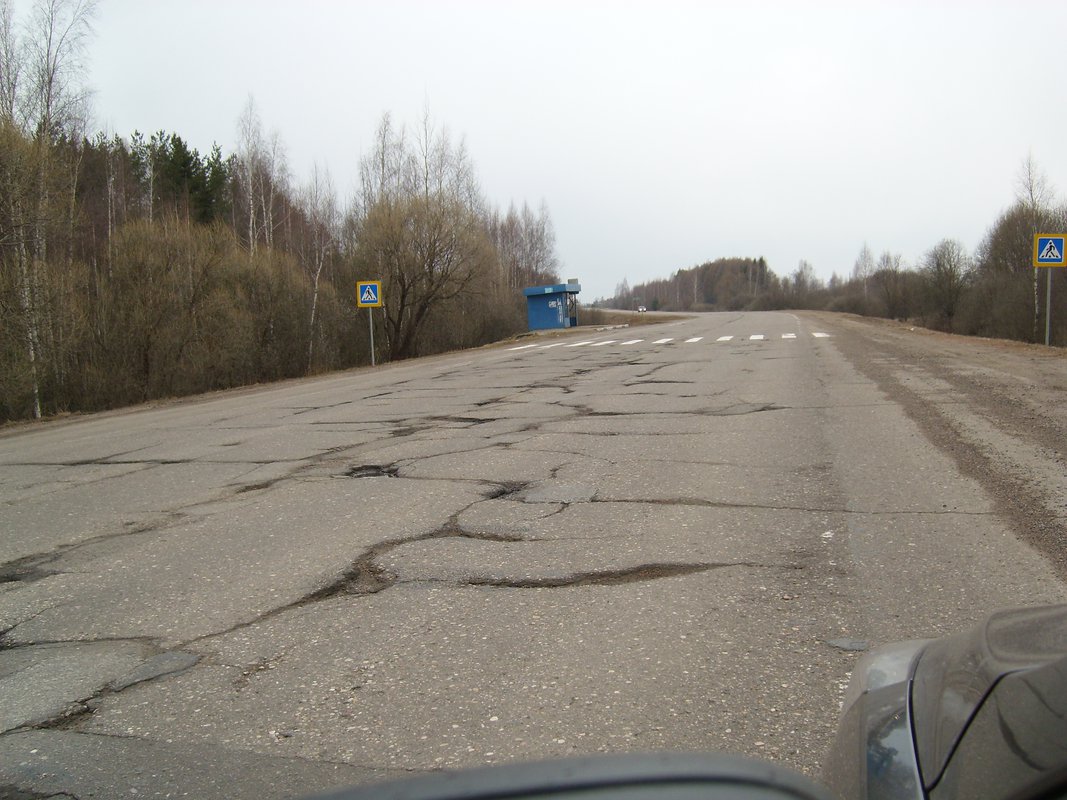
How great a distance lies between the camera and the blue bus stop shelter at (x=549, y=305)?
1925 inches

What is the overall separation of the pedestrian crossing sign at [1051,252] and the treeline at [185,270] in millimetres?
23500

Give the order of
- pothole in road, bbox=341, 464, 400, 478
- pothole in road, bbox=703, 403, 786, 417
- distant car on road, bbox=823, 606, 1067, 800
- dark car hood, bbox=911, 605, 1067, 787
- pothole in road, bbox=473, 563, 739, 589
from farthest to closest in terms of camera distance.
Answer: pothole in road, bbox=703, 403, 786, 417
pothole in road, bbox=341, 464, 400, 478
pothole in road, bbox=473, 563, 739, 589
dark car hood, bbox=911, 605, 1067, 787
distant car on road, bbox=823, 606, 1067, 800

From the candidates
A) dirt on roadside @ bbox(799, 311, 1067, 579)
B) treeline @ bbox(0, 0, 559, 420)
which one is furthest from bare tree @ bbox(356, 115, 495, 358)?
dirt on roadside @ bbox(799, 311, 1067, 579)

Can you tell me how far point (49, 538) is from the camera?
5977 millimetres

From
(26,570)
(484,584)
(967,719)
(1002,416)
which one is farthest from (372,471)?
(1002,416)

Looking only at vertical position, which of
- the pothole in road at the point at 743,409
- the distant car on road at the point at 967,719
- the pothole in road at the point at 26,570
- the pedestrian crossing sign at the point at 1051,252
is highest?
the pedestrian crossing sign at the point at 1051,252

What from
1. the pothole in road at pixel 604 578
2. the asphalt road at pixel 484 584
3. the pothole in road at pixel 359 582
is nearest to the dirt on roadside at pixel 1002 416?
the asphalt road at pixel 484 584

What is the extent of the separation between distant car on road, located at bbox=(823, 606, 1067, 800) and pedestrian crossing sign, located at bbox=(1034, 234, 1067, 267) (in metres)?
21.8

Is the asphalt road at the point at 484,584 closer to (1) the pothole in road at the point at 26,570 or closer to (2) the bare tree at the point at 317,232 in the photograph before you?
(1) the pothole in road at the point at 26,570

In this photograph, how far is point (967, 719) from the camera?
138 cm

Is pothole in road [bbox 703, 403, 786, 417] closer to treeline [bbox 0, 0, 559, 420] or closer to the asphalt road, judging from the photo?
the asphalt road

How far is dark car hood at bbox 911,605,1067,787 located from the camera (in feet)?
4.54

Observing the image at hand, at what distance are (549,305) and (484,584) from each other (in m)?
45.4

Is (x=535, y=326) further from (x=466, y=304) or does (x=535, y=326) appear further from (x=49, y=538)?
(x=49, y=538)
